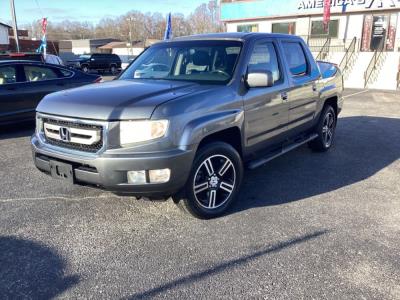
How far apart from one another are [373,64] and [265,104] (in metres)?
18.5

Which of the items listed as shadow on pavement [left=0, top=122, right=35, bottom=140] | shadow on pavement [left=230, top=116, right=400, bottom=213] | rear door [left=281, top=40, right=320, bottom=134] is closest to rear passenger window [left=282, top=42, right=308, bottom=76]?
rear door [left=281, top=40, right=320, bottom=134]

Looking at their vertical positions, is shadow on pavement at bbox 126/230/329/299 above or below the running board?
below

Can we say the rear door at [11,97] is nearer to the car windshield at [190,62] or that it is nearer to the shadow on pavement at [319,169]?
the car windshield at [190,62]

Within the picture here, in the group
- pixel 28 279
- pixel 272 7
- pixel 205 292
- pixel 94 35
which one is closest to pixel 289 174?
pixel 205 292

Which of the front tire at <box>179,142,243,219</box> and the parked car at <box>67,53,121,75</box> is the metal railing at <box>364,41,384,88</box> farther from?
the parked car at <box>67,53,121,75</box>

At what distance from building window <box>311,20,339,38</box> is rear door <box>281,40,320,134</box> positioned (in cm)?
1810

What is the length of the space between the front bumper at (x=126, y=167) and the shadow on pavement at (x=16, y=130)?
16.6ft

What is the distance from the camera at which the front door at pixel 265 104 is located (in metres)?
4.27

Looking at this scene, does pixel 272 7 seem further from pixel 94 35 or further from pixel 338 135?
pixel 94 35

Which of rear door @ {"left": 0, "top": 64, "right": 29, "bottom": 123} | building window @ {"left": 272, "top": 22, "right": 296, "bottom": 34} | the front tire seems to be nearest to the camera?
the front tire

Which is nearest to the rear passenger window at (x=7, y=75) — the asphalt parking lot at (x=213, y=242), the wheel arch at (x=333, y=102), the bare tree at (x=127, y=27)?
the asphalt parking lot at (x=213, y=242)

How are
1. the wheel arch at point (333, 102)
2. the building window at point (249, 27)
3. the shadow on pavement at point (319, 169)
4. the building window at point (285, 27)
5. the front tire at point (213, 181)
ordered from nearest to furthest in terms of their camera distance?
the front tire at point (213, 181) → the shadow on pavement at point (319, 169) → the wheel arch at point (333, 102) → the building window at point (285, 27) → the building window at point (249, 27)

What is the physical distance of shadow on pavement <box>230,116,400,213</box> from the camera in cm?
463

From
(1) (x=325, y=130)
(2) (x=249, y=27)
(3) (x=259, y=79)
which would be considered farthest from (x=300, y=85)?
(2) (x=249, y=27)
